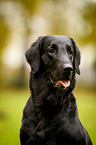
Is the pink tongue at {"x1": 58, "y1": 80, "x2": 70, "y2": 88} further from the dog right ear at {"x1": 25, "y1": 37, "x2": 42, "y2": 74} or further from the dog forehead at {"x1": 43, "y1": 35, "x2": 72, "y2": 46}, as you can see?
the dog forehead at {"x1": 43, "y1": 35, "x2": 72, "y2": 46}

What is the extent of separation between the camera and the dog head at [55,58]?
3285 mm

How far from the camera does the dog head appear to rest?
10.8ft

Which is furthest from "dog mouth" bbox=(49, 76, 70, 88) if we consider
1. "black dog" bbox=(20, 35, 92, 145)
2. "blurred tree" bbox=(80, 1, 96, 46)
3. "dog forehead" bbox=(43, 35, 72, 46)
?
"blurred tree" bbox=(80, 1, 96, 46)

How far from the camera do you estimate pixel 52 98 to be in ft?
11.7

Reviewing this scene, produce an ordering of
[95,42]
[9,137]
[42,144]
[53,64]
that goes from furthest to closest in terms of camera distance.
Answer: [95,42], [9,137], [53,64], [42,144]

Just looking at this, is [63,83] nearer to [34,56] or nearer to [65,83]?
[65,83]

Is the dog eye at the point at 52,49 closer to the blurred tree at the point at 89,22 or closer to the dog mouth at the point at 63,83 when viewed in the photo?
the dog mouth at the point at 63,83

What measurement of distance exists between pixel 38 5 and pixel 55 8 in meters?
1.80

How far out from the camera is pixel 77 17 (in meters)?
21.7

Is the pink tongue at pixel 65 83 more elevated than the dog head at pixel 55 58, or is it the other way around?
the dog head at pixel 55 58

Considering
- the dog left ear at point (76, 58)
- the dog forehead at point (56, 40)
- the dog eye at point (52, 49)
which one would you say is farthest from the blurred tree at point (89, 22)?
the dog eye at point (52, 49)

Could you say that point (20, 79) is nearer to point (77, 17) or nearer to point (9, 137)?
point (77, 17)

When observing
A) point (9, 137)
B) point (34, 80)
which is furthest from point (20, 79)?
point (34, 80)

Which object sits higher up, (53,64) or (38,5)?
(38,5)
